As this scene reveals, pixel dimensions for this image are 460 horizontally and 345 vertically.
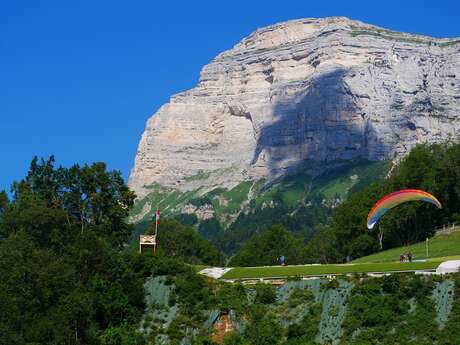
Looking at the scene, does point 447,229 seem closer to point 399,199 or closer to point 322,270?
point 399,199

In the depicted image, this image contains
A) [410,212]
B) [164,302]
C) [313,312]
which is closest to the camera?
[313,312]

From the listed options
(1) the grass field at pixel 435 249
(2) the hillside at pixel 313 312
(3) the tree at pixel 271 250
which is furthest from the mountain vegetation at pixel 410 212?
(2) the hillside at pixel 313 312

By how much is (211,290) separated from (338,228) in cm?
5953

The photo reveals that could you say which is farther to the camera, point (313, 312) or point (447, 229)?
point (447, 229)

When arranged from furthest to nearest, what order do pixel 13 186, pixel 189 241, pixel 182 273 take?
1. pixel 189 241
2. pixel 13 186
3. pixel 182 273

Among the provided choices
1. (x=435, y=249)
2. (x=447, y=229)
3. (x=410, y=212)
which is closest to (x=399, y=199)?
(x=435, y=249)

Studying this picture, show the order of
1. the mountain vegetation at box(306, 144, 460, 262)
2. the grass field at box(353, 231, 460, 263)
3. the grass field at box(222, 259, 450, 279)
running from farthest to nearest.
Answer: the mountain vegetation at box(306, 144, 460, 262), the grass field at box(353, 231, 460, 263), the grass field at box(222, 259, 450, 279)

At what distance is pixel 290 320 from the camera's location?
55.7 meters

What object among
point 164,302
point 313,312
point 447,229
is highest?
point 447,229

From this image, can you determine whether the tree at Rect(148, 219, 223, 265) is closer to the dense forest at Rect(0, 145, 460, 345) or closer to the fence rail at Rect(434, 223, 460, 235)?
the fence rail at Rect(434, 223, 460, 235)

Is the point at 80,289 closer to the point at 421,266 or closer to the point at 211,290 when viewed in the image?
the point at 211,290

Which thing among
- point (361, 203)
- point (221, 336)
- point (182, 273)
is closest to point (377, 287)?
point (221, 336)

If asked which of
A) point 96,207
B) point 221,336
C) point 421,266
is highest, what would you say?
point 96,207

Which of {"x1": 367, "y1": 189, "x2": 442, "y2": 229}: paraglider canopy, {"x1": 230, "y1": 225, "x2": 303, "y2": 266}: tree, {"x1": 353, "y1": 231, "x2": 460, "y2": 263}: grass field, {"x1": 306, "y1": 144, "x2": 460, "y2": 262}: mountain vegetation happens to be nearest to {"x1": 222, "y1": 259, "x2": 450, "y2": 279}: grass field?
{"x1": 367, "y1": 189, "x2": 442, "y2": 229}: paraglider canopy
